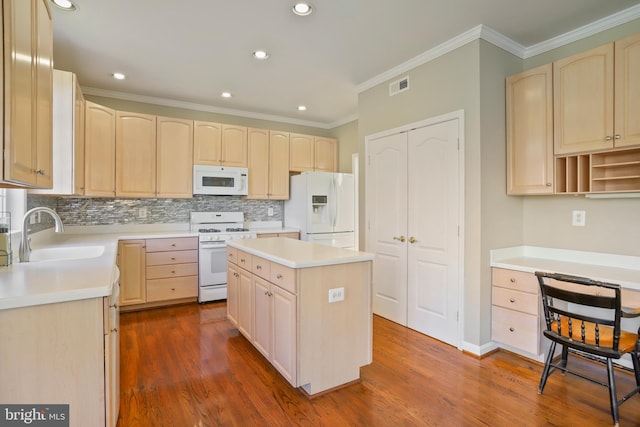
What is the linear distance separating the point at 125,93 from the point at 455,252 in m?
4.36

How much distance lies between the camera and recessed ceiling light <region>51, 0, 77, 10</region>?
2.32 m

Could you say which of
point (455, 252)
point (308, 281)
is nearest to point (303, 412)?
point (308, 281)

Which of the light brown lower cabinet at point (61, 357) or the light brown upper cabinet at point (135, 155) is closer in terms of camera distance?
the light brown lower cabinet at point (61, 357)

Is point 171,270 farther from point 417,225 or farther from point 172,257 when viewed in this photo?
point 417,225

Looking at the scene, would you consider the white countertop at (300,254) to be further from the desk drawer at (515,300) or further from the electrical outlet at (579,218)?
the electrical outlet at (579,218)

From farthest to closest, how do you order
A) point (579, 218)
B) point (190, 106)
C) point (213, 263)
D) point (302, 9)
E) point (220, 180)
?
point (190, 106) < point (220, 180) < point (213, 263) < point (579, 218) < point (302, 9)

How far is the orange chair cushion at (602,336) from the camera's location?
6.23 ft

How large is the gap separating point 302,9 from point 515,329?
9.75 feet

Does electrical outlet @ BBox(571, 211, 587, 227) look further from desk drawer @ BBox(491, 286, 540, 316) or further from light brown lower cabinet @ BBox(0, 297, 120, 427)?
light brown lower cabinet @ BBox(0, 297, 120, 427)

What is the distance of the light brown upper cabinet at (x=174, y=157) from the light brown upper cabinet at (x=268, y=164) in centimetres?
84

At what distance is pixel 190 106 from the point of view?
15.2 feet

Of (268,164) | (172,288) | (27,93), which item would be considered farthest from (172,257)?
(27,93)

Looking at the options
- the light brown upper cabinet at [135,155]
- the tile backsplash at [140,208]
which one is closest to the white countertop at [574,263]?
the tile backsplash at [140,208]

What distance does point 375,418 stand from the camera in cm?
190
